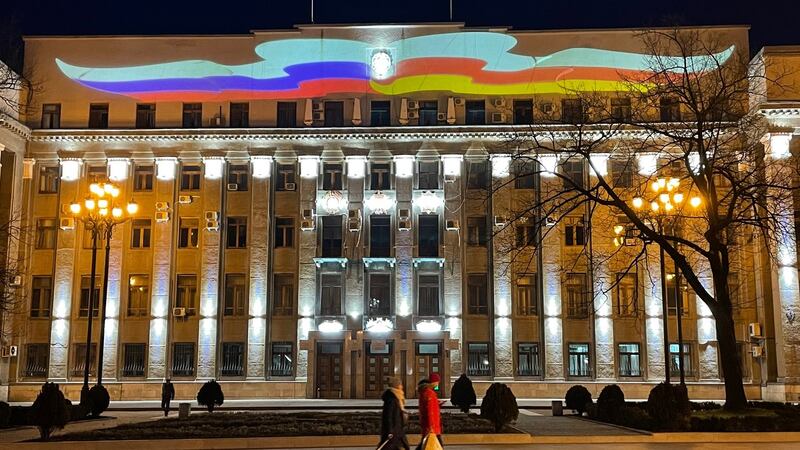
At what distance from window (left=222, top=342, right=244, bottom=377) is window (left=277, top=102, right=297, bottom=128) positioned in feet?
38.0

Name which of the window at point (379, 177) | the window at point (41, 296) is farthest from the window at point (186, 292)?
the window at point (379, 177)

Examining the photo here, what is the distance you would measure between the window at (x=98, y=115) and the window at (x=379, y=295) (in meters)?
16.4

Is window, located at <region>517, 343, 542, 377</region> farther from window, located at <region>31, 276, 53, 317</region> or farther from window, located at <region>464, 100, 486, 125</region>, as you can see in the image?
window, located at <region>31, 276, 53, 317</region>

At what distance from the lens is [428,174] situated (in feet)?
153

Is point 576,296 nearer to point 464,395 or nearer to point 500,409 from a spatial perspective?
point 464,395

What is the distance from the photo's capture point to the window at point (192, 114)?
47344 mm

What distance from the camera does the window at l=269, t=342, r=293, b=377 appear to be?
148 ft

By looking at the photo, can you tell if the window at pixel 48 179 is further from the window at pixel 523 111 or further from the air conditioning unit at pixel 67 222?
the window at pixel 523 111

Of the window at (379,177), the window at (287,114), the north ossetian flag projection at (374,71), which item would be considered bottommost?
the window at (379,177)

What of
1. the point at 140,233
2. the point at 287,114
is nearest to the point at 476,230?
the point at 287,114

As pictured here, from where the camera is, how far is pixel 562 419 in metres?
30.2

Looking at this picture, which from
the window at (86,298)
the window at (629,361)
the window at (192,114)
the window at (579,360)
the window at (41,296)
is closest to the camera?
the window at (629,361)

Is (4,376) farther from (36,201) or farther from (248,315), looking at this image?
(248,315)

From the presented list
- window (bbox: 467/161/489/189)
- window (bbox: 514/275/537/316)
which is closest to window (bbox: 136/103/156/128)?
window (bbox: 467/161/489/189)
